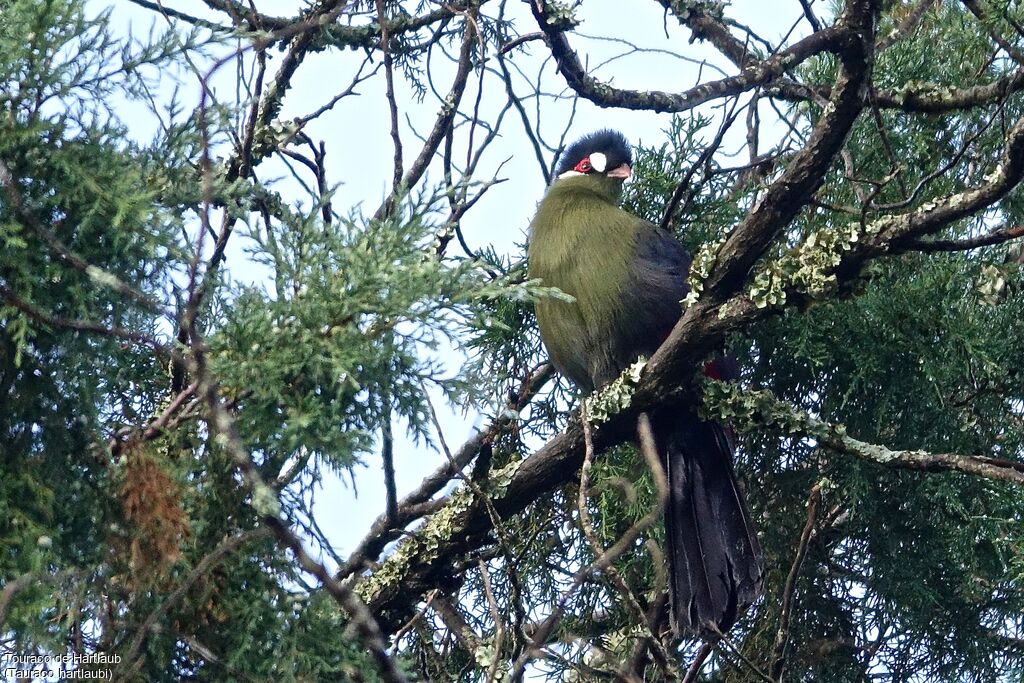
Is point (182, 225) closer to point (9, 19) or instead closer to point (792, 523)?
point (9, 19)

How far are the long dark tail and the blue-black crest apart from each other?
2.86 feet

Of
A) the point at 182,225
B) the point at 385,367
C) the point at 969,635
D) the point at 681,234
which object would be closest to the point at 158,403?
the point at 182,225

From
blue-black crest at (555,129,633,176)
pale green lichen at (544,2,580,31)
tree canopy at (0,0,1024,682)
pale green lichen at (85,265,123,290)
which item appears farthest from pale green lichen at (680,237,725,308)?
blue-black crest at (555,129,633,176)

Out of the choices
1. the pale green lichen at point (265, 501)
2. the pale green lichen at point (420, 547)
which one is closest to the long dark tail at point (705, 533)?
the pale green lichen at point (420, 547)

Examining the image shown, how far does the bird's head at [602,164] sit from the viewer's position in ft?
10.8

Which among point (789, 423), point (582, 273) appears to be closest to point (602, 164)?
point (582, 273)

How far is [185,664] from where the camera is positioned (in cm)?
170

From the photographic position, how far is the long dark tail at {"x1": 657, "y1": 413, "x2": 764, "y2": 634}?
105 inches

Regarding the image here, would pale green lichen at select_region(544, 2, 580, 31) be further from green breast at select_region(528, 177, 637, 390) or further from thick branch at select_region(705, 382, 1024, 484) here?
thick branch at select_region(705, 382, 1024, 484)

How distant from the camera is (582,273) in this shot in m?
3.00

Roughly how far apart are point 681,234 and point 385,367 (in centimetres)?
143

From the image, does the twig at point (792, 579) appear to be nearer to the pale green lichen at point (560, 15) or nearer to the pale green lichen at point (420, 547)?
the pale green lichen at point (420, 547)

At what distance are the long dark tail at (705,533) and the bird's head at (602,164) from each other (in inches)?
31.6

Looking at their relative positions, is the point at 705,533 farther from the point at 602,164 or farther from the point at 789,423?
the point at 602,164
